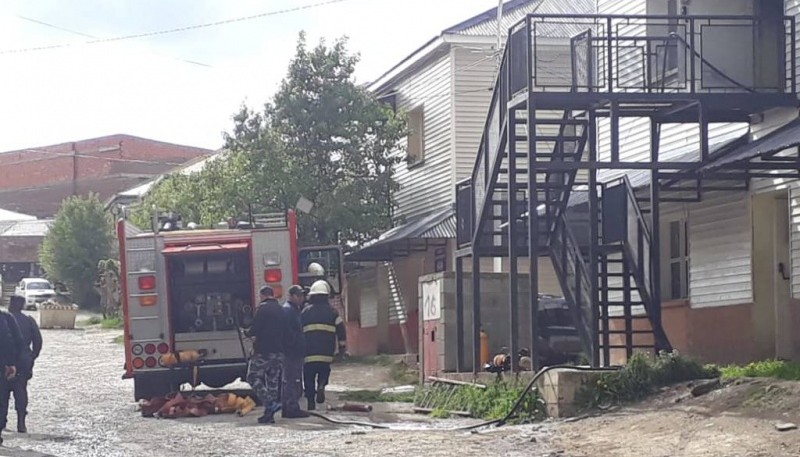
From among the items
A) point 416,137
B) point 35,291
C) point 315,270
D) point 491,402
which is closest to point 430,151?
point 416,137

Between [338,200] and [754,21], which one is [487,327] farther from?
[338,200]

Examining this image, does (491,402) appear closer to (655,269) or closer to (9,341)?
(655,269)

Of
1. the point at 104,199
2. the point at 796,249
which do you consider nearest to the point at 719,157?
the point at 796,249

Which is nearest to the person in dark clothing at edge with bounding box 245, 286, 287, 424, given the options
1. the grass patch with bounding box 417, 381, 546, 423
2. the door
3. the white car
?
the grass patch with bounding box 417, 381, 546, 423

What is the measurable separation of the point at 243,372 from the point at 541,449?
7.82 meters

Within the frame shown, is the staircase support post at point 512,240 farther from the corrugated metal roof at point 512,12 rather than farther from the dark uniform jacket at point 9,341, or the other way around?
the corrugated metal roof at point 512,12

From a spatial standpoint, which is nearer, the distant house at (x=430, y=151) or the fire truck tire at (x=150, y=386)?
the fire truck tire at (x=150, y=386)

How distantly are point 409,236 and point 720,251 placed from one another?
31.5ft

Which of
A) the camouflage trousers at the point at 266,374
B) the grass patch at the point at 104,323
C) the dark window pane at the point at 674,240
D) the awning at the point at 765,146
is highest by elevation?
the awning at the point at 765,146

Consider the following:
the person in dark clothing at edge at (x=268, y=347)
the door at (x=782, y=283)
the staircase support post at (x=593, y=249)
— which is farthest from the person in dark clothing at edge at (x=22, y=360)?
the door at (x=782, y=283)

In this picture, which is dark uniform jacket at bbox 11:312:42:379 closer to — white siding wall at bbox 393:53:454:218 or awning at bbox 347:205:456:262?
awning at bbox 347:205:456:262

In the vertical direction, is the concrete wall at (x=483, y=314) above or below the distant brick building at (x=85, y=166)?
below

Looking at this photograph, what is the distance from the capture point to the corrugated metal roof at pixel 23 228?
73438 mm

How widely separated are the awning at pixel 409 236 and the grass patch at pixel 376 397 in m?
6.45
